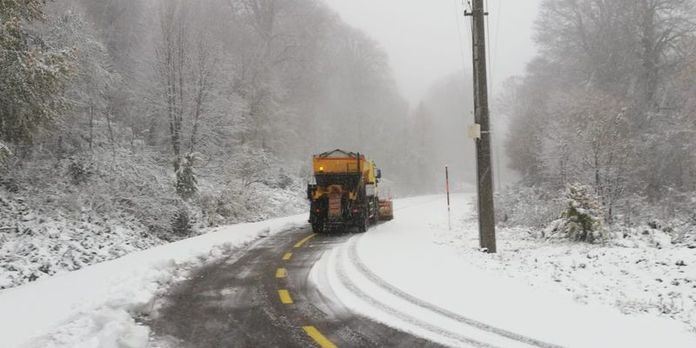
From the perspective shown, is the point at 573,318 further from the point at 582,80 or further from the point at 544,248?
the point at 582,80

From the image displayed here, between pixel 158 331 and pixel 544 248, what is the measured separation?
30.0ft

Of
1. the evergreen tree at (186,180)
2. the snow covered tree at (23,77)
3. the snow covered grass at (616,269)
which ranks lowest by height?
the snow covered grass at (616,269)

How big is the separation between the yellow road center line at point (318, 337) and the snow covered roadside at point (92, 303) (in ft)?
6.48

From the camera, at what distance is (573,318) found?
6.47 meters

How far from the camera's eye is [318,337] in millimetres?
6066

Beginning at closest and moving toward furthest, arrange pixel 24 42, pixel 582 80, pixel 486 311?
pixel 486 311
pixel 24 42
pixel 582 80

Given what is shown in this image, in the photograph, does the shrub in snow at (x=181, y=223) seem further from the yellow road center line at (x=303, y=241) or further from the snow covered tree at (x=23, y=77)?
the snow covered tree at (x=23, y=77)

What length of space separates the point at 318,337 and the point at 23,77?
10.9 meters

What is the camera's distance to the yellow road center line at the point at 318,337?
5782mm

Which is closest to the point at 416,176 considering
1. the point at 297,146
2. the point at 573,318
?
the point at 297,146

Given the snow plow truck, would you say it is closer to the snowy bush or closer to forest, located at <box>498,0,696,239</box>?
the snowy bush

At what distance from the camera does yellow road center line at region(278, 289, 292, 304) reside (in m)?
7.88

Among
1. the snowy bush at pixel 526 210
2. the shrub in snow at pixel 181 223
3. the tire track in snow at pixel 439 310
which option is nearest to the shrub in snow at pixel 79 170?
the shrub in snow at pixel 181 223

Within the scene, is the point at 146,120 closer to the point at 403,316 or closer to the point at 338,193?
the point at 338,193
